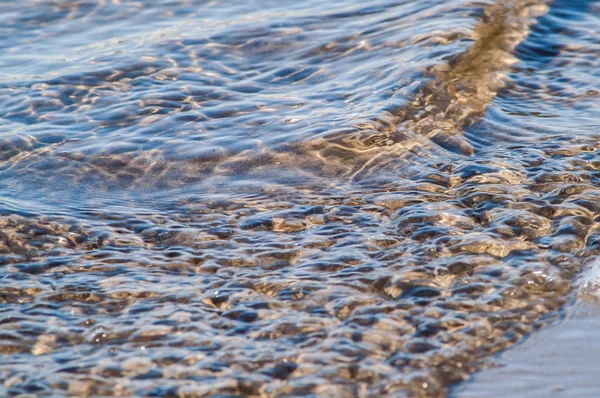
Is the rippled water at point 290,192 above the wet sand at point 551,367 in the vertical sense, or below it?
above

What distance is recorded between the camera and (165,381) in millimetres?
2938

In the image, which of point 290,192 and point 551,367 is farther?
point 290,192

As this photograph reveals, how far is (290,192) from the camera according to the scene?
4.53m

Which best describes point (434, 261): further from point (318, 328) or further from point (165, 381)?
point (165, 381)

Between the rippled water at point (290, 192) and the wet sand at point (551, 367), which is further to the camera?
the rippled water at point (290, 192)

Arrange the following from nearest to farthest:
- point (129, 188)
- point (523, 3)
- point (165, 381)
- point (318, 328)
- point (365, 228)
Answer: point (165, 381)
point (318, 328)
point (365, 228)
point (129, 188)
point (523, 3)

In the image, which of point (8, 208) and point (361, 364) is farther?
point (8, 208)

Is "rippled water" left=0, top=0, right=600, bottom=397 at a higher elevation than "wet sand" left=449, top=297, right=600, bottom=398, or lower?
higher

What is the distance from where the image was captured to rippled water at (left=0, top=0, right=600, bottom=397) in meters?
3.13

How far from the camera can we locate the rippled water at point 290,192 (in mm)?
3135

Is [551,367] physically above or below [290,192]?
below

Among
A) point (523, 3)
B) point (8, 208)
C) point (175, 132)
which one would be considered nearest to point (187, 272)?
point (8, 208)

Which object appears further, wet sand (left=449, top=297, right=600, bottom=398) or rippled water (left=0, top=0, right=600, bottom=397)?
rippled water (left=0, top=0, right=600, bottom=397)

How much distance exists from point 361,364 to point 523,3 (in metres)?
5.31
